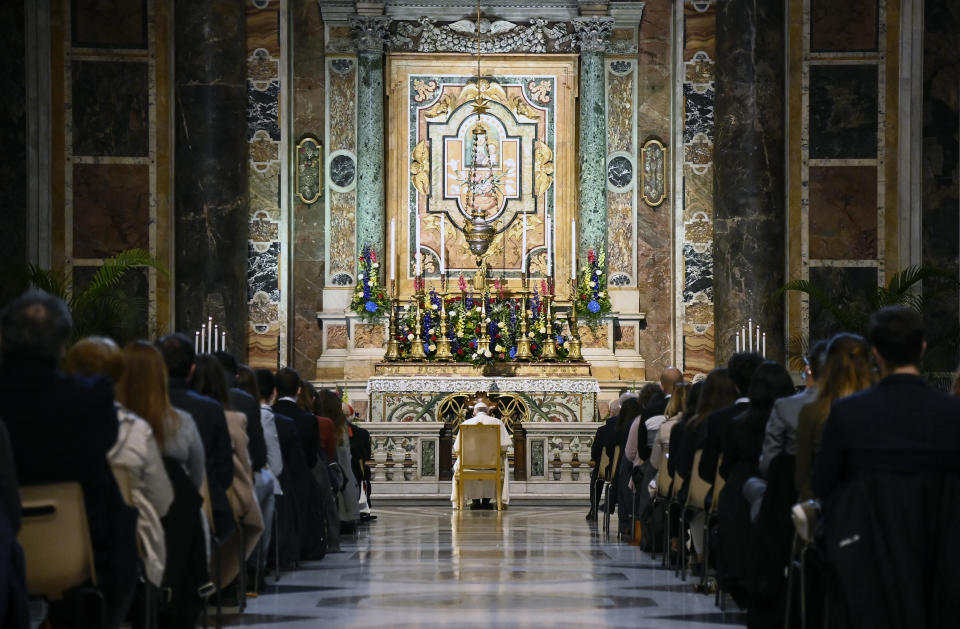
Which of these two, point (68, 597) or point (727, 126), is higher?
point (727, 126)

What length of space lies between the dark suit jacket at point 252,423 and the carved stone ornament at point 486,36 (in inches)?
543

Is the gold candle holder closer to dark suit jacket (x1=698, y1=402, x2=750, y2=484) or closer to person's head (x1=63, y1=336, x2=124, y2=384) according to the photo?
dark suit jacket (x1=698, y1=402, x2=750, y2=484)

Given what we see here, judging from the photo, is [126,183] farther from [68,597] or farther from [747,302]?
[68,597]

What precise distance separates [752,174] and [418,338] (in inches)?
180

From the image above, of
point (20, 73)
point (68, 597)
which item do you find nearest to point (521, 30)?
point (20, 73)

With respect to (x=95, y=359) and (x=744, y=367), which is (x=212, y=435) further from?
(x=744, y=367)

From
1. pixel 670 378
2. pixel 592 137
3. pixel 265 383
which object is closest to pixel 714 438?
pixel 265 383

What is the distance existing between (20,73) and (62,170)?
4.24 feet

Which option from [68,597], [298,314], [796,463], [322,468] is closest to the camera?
[68,597]

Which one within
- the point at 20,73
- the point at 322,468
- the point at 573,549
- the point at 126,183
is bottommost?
the point at 573,549

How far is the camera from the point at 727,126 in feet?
61.6

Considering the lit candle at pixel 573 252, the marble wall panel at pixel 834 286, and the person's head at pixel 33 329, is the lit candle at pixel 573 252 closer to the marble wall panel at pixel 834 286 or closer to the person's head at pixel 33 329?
the marble wall panel at pixel 834 286

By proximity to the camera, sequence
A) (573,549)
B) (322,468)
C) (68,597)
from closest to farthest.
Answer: (68,597)
(322,468)
(573,549)

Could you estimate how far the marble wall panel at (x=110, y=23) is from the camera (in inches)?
754
